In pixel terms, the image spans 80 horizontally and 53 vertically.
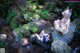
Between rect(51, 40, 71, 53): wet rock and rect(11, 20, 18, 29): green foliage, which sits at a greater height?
rect(51, 40, 71, 53): wet rock

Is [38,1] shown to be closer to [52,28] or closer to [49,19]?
[49,19]

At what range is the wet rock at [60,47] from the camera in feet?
18.9

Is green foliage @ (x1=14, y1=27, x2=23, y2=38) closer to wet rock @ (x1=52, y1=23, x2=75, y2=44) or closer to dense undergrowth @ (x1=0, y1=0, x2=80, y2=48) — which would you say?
dense undergrowth @ (x1=0, y1=0, x2=80, y2=48)

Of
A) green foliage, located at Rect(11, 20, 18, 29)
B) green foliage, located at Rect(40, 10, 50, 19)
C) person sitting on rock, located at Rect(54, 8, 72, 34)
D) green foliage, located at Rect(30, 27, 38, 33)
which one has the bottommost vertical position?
green foliage, located at Rect(11, 20, 18, 29)

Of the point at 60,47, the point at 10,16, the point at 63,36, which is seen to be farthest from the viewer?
the point at 10,16

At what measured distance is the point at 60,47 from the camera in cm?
578

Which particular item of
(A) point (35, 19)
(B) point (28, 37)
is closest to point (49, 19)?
(A) point (35, 19)

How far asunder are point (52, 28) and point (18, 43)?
1018mm

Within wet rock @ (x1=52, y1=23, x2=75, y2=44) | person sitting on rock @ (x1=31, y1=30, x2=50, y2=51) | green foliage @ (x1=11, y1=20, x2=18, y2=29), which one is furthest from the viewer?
green foliage @ (x1=11, y1=20, x2=18, y2=29)

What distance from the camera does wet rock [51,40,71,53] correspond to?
18.9ft

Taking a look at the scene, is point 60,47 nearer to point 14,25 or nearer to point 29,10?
point 14,25

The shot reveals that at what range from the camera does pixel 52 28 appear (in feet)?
22.0

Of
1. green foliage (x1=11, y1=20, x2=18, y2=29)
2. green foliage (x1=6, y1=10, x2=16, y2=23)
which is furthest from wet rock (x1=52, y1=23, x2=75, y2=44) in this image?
green foliage (x1=6, y1=10, x2=16, y2=23)

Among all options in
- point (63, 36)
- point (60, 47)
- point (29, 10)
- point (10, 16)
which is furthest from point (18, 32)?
point (60, 47)
